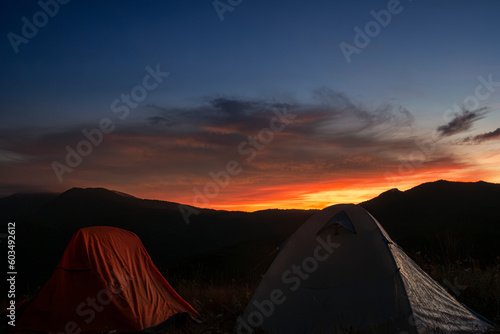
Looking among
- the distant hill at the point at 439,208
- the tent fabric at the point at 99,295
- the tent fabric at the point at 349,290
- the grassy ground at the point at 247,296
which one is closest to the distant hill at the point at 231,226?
the distant hill at the point at 439,208

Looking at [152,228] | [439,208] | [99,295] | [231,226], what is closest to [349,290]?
[99,295]

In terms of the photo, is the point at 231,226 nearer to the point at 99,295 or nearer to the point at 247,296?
the point at 247,296

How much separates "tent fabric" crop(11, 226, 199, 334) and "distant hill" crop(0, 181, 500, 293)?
7.18 meters

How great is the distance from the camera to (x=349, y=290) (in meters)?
5.87

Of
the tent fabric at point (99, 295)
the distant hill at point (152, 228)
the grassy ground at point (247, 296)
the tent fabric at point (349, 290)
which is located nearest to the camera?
Answer: the tent fabric at point (349, 290)

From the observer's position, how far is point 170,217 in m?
76.8

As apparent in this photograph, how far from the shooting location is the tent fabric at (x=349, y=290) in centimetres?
548

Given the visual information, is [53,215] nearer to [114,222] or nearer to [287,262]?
[114,222]

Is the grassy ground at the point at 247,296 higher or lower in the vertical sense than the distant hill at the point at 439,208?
lower

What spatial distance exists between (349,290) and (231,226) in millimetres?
Answer: 66061

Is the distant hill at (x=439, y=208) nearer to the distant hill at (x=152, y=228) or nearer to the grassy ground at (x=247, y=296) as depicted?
the distant hill at (x=152, y=228)

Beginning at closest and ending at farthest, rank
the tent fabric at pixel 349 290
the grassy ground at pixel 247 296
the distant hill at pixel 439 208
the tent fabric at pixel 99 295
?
1. the tent fabric at pixel 349 290
2. the grassy ground at pixel 247 296
3. the tent fabric at pixel 99 295
4. the distant hill at pixel 439 208

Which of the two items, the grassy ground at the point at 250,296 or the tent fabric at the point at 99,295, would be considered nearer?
the grassy ground at the point at 250,296

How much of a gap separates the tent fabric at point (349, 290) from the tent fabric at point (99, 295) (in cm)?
203
